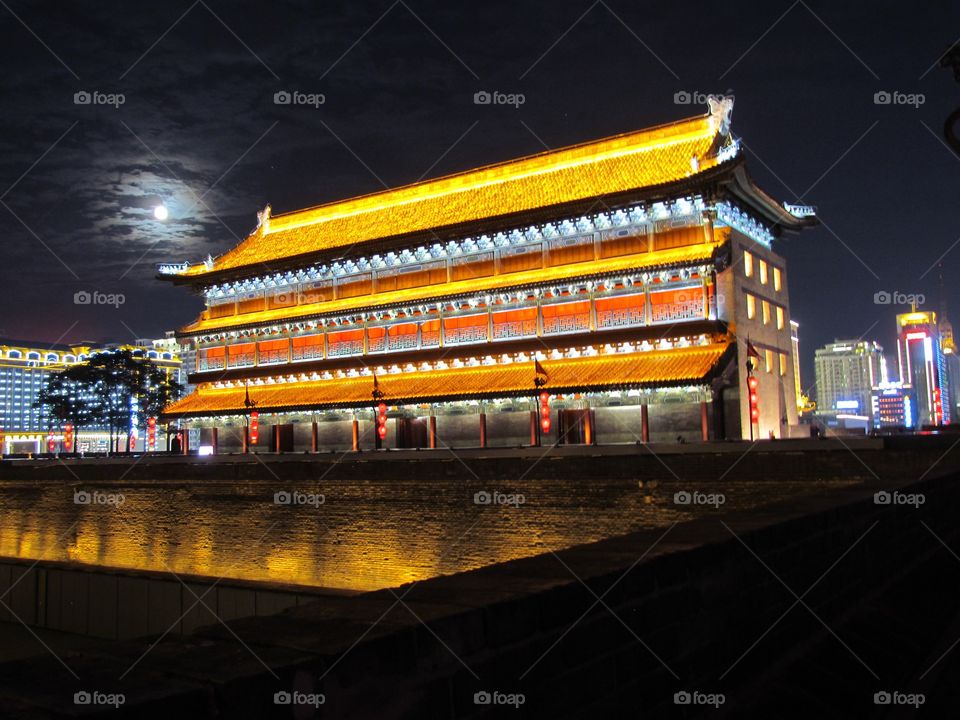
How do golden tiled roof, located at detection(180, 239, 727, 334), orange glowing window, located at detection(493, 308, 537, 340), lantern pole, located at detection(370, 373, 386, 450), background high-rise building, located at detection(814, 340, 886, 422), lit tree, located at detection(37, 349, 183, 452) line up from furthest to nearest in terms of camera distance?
1. background high-rise building, located at detection(814, 340, 886, 422)
2. lit tree, located at detection(37, 349, 183, 452)
3. lantern pole, located at detection(370, 373, 386, 450)
4. orange glowing window, located at detection(493, 308, 537, 340)
5. golden tiled roof, located at detection(180, 239, 727, 334)

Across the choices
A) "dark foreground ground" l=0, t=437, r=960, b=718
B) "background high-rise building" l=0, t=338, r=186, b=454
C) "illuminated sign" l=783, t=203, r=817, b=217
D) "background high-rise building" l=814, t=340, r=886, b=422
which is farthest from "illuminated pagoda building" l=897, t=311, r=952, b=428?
"background high-rise building" l=0, t=338, r=186, b=454

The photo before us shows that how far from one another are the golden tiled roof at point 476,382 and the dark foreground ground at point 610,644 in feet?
73.5

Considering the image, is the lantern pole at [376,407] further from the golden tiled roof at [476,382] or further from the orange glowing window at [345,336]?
the orange glowing window at [345,336]

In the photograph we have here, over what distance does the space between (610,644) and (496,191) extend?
36.8 m

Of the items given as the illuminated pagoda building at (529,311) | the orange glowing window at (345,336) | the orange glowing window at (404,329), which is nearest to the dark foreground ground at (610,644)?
the illuminated pagoda building at (529,311)

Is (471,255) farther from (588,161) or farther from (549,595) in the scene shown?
(549,595)

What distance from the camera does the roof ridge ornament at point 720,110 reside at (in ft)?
115

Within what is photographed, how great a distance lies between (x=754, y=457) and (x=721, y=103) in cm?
1856

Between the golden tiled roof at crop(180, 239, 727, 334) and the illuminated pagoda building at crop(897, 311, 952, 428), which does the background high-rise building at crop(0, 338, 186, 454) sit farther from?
the illuminated pagoda building at crop(897, 311, 952, 428)

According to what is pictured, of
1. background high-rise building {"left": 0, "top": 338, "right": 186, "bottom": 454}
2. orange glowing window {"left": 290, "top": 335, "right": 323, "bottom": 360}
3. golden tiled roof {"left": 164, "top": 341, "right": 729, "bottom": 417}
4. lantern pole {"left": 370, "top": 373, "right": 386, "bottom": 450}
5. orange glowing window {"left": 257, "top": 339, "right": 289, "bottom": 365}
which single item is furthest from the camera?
background high-rise building {"left": 0, "top": 338, "right": 186, "bottom": 454}

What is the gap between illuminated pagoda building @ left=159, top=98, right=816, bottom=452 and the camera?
32469 millimetres

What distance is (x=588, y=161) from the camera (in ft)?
126

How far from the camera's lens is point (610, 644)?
453cm

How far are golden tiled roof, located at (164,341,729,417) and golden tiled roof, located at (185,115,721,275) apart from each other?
6379mm
